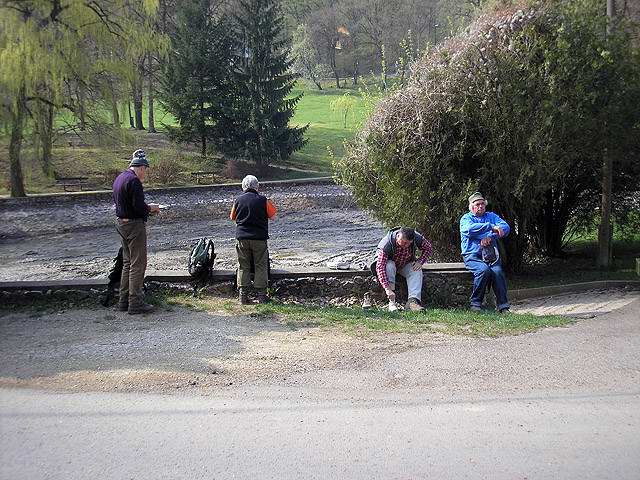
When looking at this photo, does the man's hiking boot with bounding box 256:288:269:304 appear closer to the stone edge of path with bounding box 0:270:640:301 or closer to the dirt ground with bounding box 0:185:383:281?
the stone edge of path with bounding box 0:270:640:301

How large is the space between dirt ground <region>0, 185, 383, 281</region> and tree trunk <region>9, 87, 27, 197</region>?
287 centimetres

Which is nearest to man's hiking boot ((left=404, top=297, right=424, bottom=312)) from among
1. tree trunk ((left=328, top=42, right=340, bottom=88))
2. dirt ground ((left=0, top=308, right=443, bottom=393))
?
dirt ground ((left=0, top=308, right=443, bottom=393))

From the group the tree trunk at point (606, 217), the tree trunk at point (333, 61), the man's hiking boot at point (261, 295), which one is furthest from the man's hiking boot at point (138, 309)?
the tree trunk at point (333, 61)

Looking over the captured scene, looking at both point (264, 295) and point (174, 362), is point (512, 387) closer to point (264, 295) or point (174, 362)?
point (174, 362)

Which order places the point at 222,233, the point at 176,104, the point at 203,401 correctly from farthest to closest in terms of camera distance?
the point at 176,104 → the point at 222,233 → the point at 203,401

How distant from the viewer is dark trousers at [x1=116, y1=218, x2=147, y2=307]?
27.7 feet

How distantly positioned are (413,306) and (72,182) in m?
24.6

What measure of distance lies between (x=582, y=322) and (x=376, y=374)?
3402 millimetres

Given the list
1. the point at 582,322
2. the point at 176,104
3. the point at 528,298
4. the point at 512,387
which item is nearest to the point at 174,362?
the point at 512,387

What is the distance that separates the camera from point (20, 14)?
23188 millimetres

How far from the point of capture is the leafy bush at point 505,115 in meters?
11.6

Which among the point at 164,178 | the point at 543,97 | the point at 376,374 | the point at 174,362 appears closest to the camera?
the point at 376,374

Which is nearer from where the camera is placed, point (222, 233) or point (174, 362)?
point (174, 362)

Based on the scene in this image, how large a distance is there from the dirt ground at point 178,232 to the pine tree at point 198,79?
801 cm
